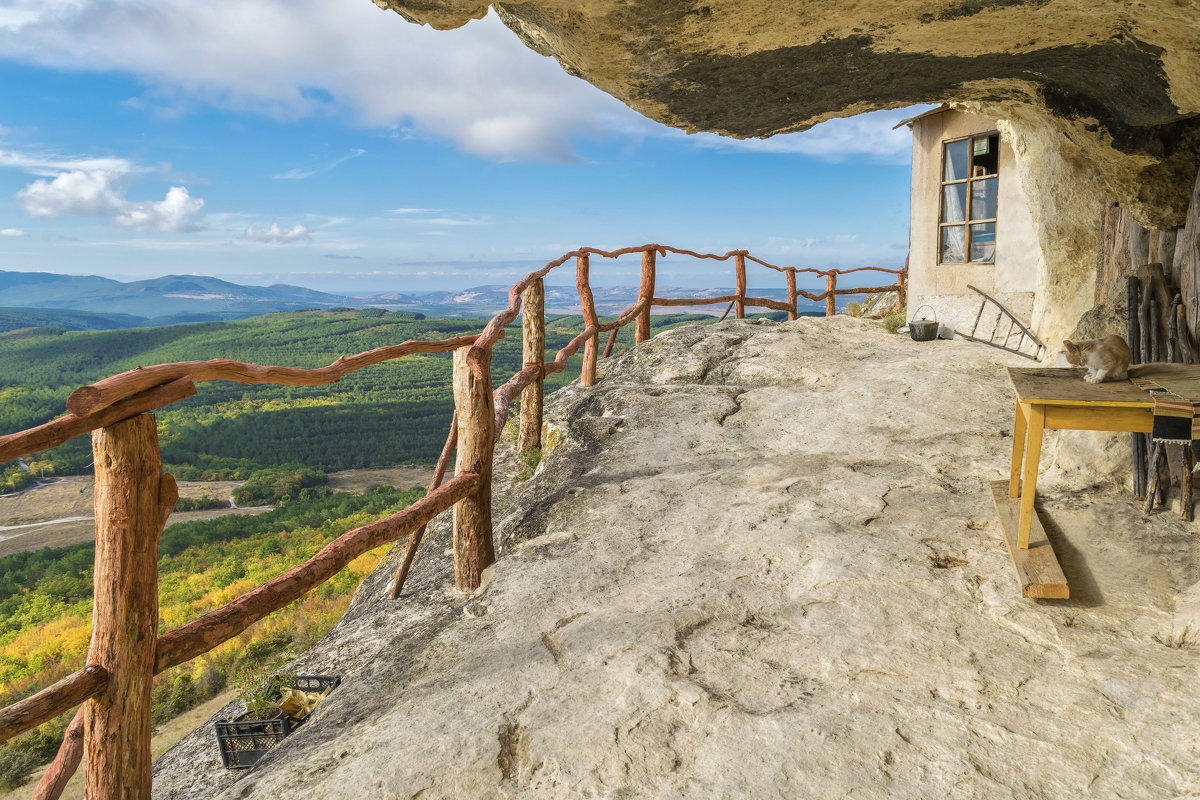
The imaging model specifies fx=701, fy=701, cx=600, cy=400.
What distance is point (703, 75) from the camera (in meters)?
3.51

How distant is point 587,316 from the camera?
272 inches

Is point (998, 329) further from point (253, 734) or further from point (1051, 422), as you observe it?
point (253, 734)

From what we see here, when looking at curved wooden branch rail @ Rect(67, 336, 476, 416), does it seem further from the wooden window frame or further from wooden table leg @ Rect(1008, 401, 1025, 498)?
the wooden window frame

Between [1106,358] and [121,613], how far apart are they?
3.66 metres

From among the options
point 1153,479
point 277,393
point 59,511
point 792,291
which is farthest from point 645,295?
point 277,393

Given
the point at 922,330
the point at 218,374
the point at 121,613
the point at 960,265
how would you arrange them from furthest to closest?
the point at 960,265 → the point at 922,330 → the point at 218,374 → the point at 121,613

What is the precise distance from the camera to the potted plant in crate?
2.96 m

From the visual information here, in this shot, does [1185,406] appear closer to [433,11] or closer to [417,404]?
[433,11]

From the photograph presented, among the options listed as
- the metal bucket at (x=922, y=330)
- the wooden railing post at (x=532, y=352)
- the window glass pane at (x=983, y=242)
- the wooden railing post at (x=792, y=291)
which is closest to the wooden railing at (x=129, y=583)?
the wooden railing post at (x=532, y=352)

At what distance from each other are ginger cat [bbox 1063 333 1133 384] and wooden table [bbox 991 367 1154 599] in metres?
0.04

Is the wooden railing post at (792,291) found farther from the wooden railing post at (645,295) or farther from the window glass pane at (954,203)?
the wooden railing post at (645,295)

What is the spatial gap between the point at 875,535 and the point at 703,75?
2.41m

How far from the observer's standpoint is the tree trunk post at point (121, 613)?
5.59ft

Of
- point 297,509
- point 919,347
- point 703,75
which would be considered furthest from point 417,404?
point 703,75
